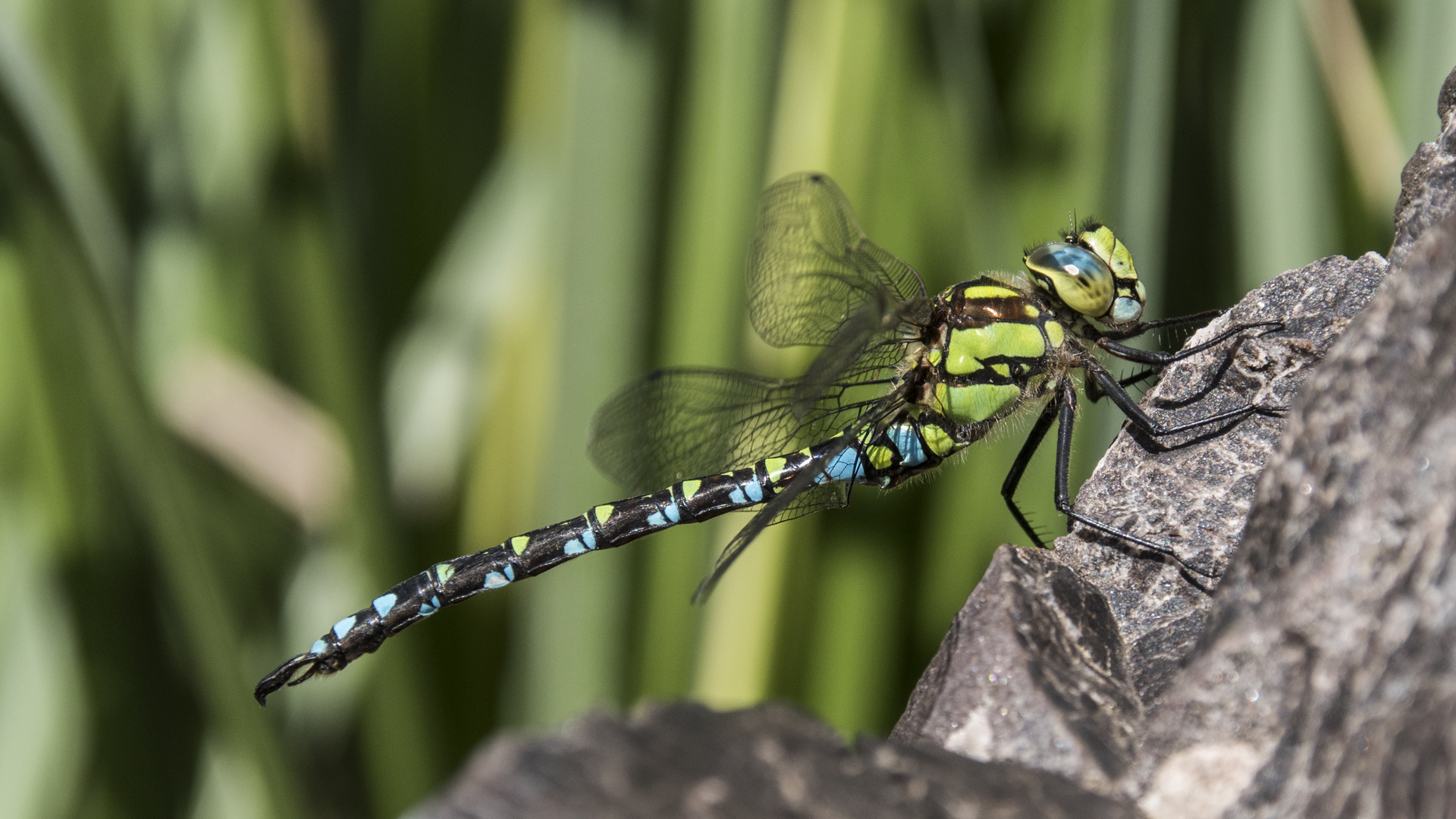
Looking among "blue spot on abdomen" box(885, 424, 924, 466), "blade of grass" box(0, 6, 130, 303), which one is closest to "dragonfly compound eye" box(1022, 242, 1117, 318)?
"blue spot on abdomen" box(885, 424, 924, 466)

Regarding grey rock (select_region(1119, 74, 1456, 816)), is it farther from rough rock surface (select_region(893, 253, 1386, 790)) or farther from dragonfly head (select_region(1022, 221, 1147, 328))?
dragonfly head (select_region(1022, 221, 1147, 328))

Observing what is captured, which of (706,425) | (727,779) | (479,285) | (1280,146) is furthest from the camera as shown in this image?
(479,285)

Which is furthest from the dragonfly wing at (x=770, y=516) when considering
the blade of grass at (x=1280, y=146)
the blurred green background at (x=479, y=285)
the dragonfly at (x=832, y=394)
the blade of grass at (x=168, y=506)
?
the blade of grass at (x=1280, y=146)

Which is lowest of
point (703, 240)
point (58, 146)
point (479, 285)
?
point (703, 240)

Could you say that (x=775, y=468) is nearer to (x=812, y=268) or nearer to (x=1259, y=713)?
(x=812, y=268)

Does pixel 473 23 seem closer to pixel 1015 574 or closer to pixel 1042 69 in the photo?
pixel 1042 69

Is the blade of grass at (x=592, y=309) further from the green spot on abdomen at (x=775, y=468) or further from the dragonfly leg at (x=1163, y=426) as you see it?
the dragonfly leg at (x=1163, y=426)

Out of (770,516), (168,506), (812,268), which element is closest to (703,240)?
(812,268)
